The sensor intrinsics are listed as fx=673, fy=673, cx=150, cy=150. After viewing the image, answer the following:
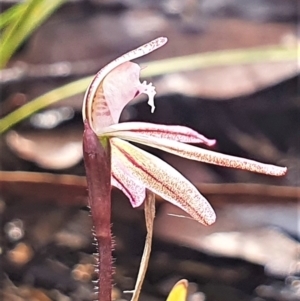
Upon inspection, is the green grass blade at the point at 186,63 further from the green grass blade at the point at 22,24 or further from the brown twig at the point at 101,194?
the brown twig at the point at 101,194

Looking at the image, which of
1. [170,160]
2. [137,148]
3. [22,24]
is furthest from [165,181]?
[170,160]

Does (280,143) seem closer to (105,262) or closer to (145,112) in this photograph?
(145,112)

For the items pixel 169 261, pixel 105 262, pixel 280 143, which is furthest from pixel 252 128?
pixel 105 262

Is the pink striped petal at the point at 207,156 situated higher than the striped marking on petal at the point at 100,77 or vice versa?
the striped marking on petal at the point at 100,77

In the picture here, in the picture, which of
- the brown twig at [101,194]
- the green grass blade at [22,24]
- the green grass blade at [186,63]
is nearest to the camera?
the brown twig at [101,194]

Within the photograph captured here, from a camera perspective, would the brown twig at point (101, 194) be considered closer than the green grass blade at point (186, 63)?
Yes

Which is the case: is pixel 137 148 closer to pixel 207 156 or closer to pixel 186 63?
pixel 207 156

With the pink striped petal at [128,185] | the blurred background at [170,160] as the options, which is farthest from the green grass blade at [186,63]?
the pink striped petal at [128,185]
